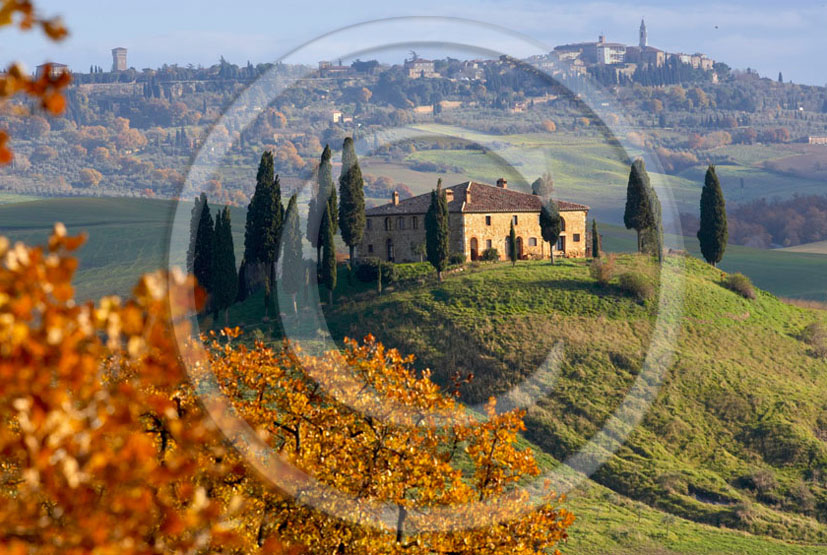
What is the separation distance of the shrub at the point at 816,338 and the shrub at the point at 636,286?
10238 millimetres

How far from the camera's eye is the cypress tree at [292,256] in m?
57.5

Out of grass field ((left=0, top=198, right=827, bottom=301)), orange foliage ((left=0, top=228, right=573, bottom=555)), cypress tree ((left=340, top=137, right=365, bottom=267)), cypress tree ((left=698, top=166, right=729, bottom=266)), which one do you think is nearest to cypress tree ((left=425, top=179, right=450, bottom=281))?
cypress tree ((left=340, top=137, right=365, bottom=267))

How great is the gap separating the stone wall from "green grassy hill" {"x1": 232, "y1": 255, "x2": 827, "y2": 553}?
3.07 m

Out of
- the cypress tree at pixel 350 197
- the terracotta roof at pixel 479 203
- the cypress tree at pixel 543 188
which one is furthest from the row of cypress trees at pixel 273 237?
the cypress tree at pixel 543 188

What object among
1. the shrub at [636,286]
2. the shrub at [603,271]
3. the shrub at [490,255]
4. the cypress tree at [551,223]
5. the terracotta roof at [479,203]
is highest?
the terracotta roof at [479,203]

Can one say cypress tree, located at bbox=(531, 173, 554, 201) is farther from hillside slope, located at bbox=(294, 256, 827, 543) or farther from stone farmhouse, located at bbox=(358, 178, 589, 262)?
hillside slope, located at bbox=(294, 256, 827, 543)

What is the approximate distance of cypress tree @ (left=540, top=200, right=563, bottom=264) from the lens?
214 feet

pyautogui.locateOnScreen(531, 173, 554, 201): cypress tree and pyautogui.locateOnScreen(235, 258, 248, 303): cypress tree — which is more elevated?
pyautogui.locateOnScreen(531, 173, 554, 201): cypress tree

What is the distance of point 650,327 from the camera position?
58.2 meters

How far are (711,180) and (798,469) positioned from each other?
27797mm

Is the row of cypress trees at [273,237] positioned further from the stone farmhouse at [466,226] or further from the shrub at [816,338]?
the shrub at [816,338]

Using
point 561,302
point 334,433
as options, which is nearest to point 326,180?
point 561,302

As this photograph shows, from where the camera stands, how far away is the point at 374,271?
61.3m

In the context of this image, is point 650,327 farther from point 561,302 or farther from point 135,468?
point 135,468
